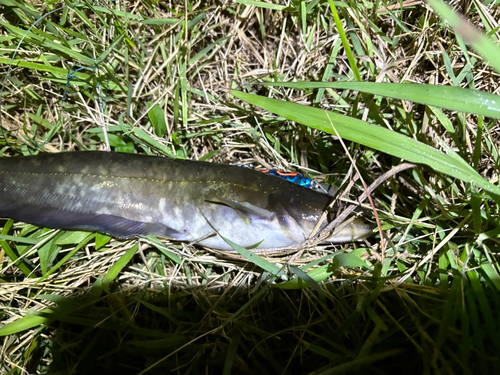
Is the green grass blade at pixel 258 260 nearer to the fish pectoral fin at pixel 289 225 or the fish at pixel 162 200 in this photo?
the fish at pixel 162 200

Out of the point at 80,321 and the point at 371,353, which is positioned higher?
the point at 371,353

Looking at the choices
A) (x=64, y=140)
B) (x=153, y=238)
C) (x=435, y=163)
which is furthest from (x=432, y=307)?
(x=64, y=140)

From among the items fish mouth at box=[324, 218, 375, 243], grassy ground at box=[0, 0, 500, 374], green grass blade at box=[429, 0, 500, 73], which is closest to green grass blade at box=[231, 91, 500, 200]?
grassy ground at box=[0, 0, 500, 374]

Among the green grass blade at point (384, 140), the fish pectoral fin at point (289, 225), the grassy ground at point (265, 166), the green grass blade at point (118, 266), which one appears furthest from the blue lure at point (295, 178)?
the green grass blade at point (118, 266)

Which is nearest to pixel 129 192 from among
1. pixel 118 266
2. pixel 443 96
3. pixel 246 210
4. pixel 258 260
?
pixel 118 266

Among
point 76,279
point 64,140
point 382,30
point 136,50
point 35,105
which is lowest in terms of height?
point 76,279

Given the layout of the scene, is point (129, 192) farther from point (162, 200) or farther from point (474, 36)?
point (474, 36)

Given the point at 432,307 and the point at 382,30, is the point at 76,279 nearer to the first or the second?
the point at 432,307

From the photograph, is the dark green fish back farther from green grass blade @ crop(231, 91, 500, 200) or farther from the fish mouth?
green grass blade @ crop(231, 91, 500, 200)

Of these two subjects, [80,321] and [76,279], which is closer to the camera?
[80,321]
